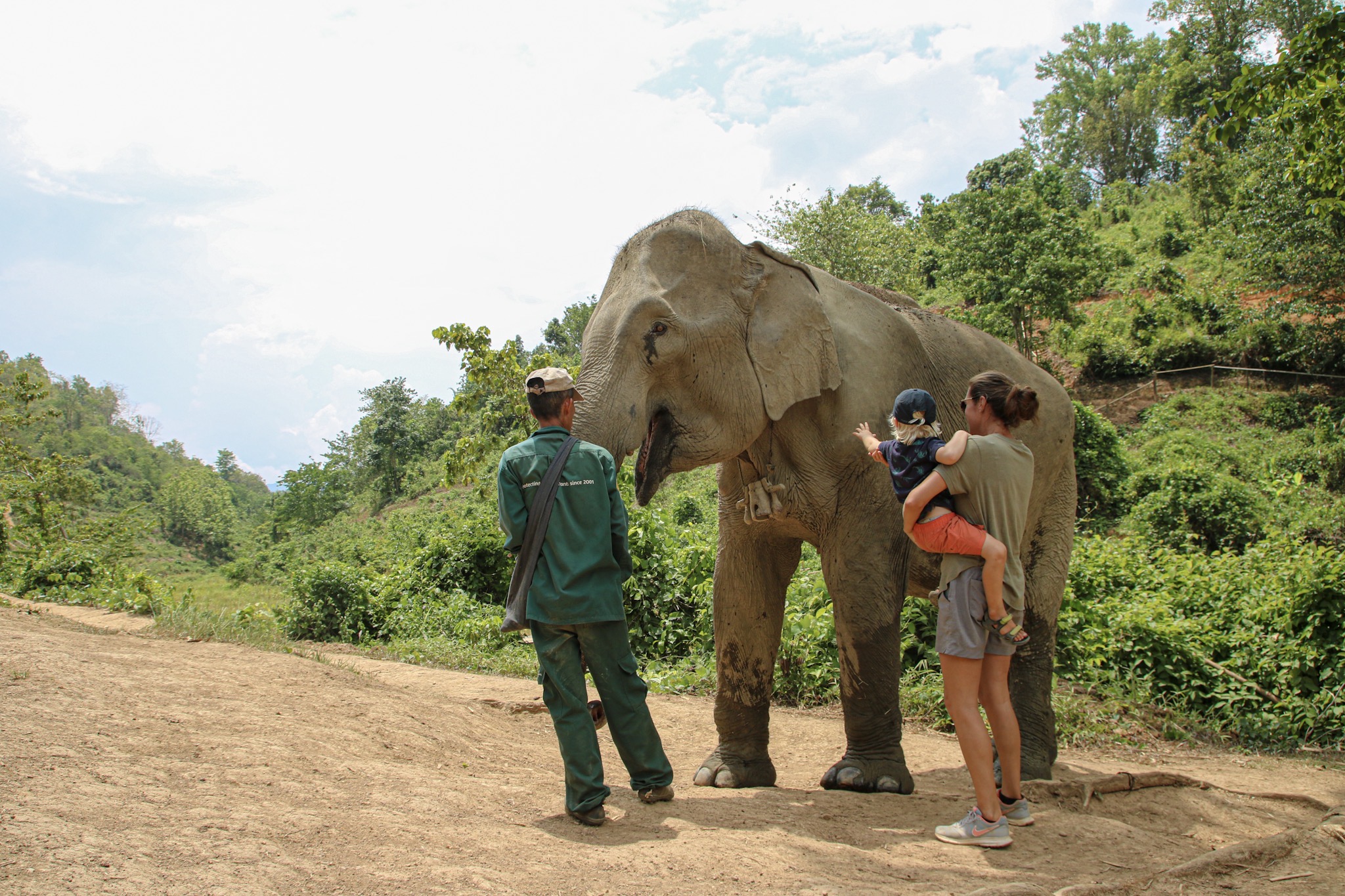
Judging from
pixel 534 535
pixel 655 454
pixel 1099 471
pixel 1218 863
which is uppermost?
pixel 1099 471

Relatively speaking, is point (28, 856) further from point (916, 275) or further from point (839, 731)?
point (916, 275)

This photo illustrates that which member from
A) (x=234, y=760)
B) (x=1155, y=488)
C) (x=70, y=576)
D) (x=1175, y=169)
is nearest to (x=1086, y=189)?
(x=1175, y=169)

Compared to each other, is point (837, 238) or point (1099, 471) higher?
point (837, 238)

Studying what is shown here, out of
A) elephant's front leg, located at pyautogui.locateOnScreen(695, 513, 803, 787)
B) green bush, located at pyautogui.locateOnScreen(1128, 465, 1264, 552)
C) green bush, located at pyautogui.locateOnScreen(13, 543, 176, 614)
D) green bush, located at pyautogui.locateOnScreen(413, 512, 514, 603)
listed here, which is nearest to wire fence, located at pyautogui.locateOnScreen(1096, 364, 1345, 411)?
green bush, located at pyautogui.locateOnScreen(1128, 465, 1264, 552)

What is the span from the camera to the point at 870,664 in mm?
4324

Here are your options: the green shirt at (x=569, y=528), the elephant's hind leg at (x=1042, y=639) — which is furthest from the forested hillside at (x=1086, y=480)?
the green shirt at (x=569, y=528)

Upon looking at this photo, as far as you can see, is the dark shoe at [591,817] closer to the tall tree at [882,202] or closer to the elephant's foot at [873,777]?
the elephant's foot at [873,777]

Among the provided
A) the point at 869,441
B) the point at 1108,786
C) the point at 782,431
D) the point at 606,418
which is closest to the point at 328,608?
the point at 782,431

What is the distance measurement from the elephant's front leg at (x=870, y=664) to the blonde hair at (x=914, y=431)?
3.11 ft

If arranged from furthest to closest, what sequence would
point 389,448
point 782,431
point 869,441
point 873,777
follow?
point 389,448 < point 782,431 < point 873,777 < point 869,441

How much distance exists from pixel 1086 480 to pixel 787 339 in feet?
49.8

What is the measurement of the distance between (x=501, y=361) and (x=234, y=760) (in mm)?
9602

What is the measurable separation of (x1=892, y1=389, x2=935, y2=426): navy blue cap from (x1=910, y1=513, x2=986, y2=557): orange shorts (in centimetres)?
38

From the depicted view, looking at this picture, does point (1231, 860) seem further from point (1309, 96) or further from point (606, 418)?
point (1309, 96)
